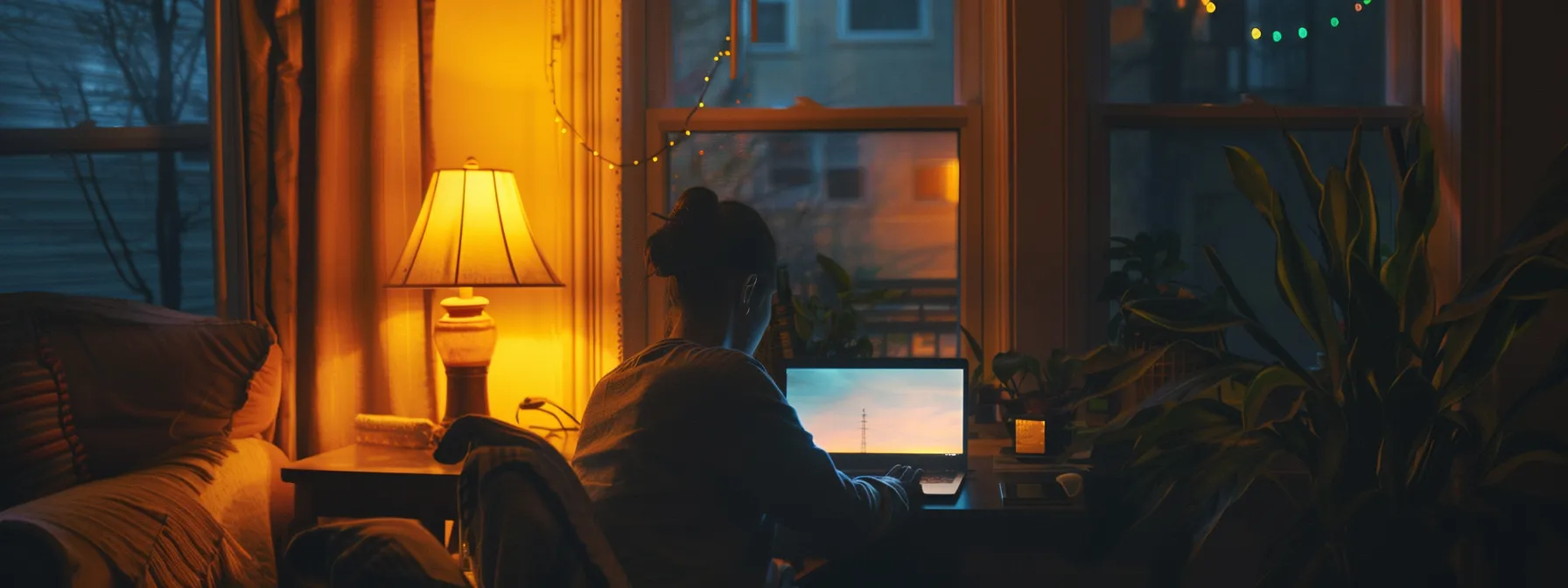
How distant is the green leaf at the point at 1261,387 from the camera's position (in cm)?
172

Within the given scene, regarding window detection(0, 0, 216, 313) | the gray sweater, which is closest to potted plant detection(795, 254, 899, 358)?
the gray sweater

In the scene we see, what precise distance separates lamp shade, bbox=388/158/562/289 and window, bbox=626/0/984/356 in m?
0.39

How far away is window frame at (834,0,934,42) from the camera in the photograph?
266 cm

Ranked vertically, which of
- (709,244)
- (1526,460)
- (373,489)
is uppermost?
(709,244)

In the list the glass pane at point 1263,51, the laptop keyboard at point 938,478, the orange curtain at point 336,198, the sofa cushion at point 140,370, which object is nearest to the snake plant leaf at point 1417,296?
the laptop keyboard at point 938,478

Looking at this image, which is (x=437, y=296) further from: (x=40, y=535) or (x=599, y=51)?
(x=40, y=535)

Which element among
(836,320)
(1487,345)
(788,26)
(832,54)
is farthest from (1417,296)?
(788,26)

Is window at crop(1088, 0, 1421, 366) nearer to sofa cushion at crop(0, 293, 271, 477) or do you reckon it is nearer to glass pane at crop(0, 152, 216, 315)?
sofa cushion at crop(0, 293, 271, 477)

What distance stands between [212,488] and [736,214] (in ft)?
3.68

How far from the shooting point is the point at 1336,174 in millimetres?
1833

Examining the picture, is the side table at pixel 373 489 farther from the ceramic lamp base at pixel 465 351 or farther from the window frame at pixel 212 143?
the window frame at pixel 212 143

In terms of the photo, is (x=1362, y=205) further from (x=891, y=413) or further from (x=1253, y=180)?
(x=891, y=413)

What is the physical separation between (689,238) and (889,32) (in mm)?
1257

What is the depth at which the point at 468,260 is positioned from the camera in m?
2.25
